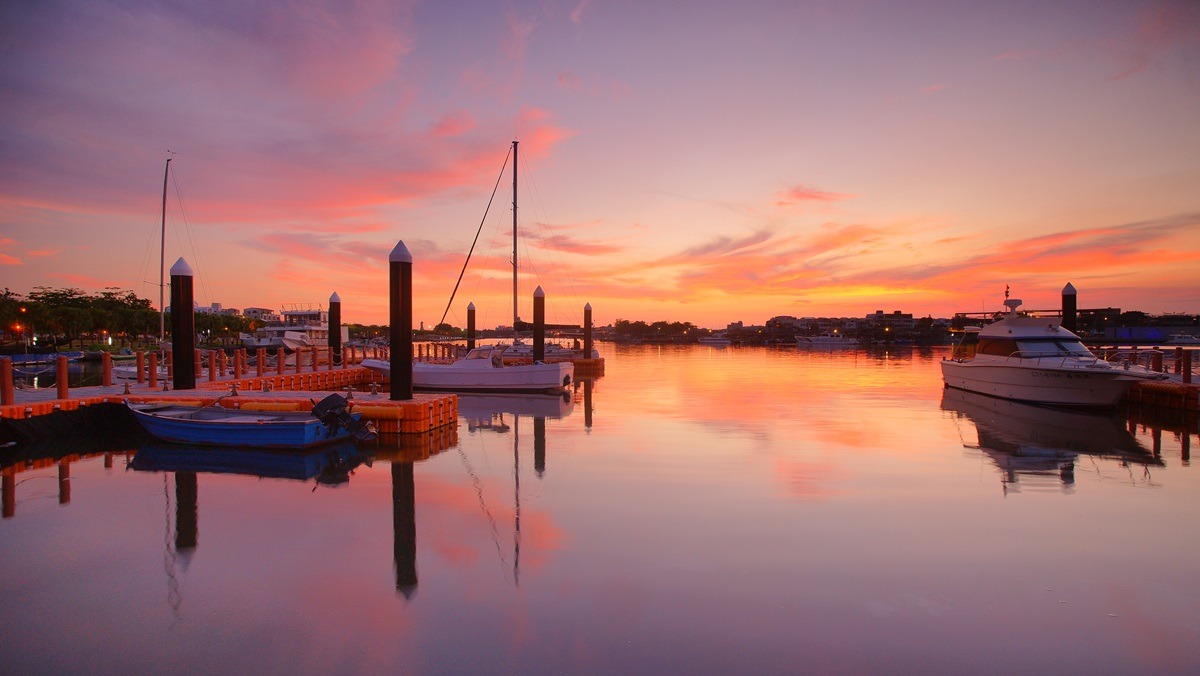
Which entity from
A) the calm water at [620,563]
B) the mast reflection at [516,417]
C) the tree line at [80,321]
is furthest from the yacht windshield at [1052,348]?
the tree line at [80,321]

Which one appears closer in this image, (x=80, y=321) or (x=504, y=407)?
(x=504, y=407)

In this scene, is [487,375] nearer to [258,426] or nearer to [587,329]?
[258,426]

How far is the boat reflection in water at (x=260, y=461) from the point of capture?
12477mm

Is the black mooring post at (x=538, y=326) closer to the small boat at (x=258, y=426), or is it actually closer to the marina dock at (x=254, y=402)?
the marina dock at (x=254, y=402)

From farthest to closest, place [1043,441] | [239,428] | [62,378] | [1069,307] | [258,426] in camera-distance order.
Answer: [1069,307] < [62,378] < [1043,441] < [239,428] < [258,426]

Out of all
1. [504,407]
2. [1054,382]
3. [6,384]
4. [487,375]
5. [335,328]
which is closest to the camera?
[6,384]

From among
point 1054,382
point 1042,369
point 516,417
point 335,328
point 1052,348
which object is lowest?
point 516,417

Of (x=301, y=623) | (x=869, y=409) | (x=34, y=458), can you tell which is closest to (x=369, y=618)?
(x=301, y=623)

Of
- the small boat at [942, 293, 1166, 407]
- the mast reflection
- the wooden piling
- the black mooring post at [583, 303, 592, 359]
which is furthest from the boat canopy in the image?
the wooden piling

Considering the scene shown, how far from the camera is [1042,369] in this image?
2083cm

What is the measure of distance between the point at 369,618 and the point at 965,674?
5365 millimetres

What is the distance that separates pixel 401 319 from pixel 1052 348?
21563 millimetres

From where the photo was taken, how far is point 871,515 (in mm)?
9539

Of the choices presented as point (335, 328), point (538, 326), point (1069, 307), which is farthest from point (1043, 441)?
point (335, 328)
